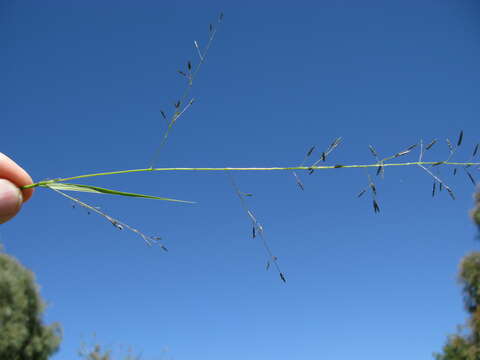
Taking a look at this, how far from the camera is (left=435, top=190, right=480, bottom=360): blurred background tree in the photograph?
1698cm

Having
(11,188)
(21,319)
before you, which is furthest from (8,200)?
(21,319)

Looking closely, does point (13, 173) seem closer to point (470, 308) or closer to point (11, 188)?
point (11, 188)

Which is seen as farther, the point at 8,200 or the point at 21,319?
the point at 21,319

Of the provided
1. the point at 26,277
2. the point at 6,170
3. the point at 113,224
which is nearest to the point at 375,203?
the point at 113,224

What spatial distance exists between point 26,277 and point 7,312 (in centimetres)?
244


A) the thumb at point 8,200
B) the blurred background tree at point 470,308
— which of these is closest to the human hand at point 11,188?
the thumb at point 8,200

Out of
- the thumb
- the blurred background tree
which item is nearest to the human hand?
the thumb

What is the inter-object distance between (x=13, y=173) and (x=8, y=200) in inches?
4.4

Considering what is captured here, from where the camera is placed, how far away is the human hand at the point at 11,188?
973mm

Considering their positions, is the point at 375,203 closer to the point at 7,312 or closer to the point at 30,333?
the point at 7,312

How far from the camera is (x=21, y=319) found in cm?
1819

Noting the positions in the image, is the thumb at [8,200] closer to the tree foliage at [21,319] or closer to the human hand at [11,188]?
the human hand at [11,188]

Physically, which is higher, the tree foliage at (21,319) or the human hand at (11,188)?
the tree foliage at (21,319)

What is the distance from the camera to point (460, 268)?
18344mm
